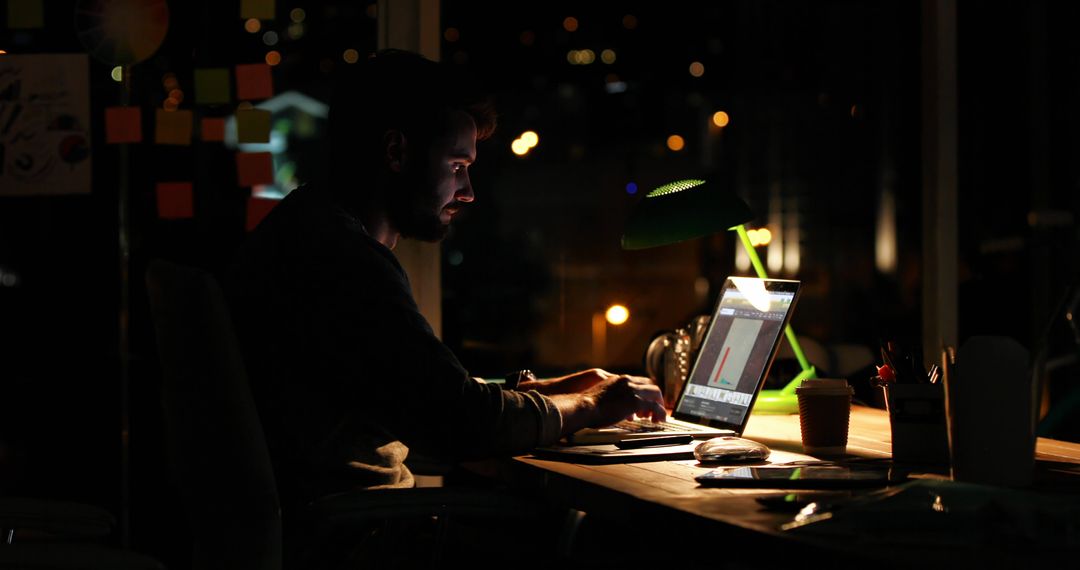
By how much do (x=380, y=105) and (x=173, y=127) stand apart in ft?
3.80

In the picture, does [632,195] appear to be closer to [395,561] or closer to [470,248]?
[470,248]

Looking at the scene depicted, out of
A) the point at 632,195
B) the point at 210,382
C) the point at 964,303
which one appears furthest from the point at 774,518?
the point at 964,303

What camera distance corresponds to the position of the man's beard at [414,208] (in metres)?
2.02

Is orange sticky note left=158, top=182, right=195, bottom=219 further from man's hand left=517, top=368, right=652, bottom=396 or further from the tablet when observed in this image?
the tablet

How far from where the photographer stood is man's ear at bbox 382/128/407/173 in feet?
6.52

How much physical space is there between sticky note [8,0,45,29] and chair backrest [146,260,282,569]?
1714mm

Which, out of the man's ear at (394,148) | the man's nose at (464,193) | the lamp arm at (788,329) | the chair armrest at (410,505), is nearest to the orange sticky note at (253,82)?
the man's nose at (464,193)

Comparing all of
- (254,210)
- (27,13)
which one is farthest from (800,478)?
(27,13)

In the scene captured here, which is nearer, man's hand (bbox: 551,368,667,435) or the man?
the man

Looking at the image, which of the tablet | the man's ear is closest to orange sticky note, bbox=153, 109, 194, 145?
the man's ear

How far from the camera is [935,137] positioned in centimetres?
334

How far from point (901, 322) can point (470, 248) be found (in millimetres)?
1382

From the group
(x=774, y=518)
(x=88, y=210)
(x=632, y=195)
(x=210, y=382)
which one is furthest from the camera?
(x=632, y=195)

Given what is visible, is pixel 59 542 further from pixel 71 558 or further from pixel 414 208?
pixel 414 208
